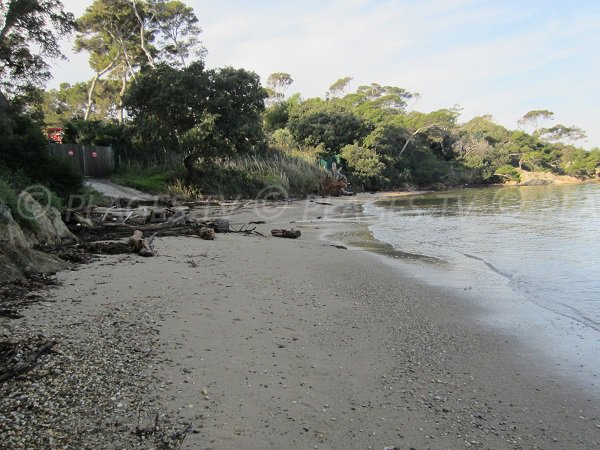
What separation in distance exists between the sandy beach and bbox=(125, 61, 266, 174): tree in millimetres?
15038

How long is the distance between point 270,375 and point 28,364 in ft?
5.10

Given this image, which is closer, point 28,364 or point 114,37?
point 28,364

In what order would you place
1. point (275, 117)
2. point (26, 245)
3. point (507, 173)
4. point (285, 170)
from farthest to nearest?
point (507, 173) < point (275, 117) < point (285, 170) < point (26, 245)

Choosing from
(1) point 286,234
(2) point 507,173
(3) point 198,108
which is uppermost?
(3) point 198,108

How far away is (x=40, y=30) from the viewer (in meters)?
17.4

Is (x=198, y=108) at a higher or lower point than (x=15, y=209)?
higher

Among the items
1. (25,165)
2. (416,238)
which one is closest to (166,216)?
(25,165)

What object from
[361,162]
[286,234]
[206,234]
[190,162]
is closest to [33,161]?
[206,234]

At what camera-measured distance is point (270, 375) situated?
10.1 ft

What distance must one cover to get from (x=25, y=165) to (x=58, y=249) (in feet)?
19.6

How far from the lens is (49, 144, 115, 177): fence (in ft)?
69.6

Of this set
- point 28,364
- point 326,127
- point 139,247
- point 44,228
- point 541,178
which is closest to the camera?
point 28,364

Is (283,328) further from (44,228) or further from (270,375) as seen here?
(44,228)

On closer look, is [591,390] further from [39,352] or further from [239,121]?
[239,121]
